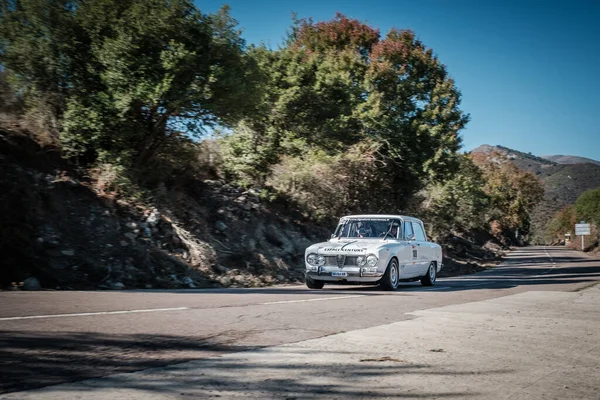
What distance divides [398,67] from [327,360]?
3066cm

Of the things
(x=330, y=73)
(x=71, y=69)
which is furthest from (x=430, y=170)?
(x=71, y=69)

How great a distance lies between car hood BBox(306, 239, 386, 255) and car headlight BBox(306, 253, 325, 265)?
Result: 10cm

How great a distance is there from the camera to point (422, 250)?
16500 millimetres

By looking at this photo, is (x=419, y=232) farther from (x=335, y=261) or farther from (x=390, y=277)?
(x=335, y=261)

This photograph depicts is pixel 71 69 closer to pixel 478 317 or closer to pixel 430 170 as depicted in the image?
pixel 478 317

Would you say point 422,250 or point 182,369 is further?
point 422,250

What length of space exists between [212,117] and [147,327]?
498 inches

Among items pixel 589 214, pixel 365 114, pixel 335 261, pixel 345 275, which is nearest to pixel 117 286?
pixel 335 261

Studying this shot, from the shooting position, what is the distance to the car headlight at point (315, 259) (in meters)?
14.0

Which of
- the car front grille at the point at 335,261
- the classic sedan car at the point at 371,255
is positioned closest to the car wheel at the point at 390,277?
the classic sedan car at the point at 371,255

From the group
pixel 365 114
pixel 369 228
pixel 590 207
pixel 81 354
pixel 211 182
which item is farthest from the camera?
pixel 590 207

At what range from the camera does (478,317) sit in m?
8.34

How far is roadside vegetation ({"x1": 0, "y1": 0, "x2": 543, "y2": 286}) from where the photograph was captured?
646 inches

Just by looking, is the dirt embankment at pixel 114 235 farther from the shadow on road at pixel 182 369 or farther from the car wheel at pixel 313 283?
the shadow on road at pixel 182 369
